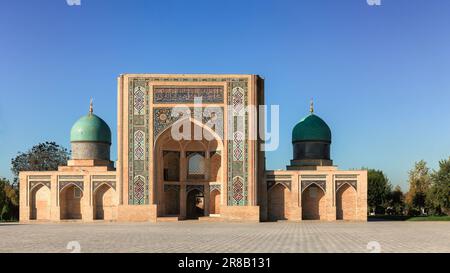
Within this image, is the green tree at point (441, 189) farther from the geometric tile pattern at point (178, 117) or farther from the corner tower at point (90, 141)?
the corner tower at point (90, 141)

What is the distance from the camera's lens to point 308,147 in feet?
106

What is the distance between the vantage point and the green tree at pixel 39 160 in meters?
46.5

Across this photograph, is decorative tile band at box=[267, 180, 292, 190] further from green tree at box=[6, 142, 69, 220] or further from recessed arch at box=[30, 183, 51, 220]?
green tree at box=[6, 142, 69, 220]

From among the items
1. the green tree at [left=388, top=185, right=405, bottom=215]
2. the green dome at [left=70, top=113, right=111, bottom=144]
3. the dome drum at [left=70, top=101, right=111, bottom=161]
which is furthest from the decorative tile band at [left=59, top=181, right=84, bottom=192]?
the green tree at [left=388, top=185, right=405, bottom=215]

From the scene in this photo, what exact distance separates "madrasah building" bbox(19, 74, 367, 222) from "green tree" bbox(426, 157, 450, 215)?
764 cm

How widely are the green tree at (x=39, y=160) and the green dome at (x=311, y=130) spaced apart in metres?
22.0

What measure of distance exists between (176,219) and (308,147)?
8.56 meters

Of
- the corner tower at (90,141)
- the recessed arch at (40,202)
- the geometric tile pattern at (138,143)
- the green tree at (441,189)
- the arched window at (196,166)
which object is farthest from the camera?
the green tree at (441,189)

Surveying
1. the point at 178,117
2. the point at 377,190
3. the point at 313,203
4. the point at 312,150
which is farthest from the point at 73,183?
the point at 377,190

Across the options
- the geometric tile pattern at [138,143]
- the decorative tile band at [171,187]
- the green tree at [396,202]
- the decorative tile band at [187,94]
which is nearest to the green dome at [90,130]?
the decorative tile band at [171,187]

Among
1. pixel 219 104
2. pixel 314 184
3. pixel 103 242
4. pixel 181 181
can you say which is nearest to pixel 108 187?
pixel 181 181

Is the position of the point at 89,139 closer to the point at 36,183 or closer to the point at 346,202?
the point at 36,183
